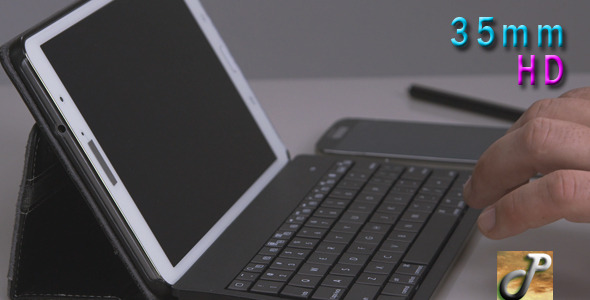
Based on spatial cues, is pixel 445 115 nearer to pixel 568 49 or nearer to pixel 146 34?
pixel 146 34

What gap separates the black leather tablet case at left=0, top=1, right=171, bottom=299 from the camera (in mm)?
697

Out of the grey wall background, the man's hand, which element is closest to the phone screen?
the man's hand

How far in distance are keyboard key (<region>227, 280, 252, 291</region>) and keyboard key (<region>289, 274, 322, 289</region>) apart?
3 cm

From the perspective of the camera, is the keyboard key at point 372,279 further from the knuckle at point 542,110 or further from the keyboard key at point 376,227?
the knuckle at point 542,110

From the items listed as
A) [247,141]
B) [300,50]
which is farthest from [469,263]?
[300,50]

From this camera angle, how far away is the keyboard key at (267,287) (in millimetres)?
671

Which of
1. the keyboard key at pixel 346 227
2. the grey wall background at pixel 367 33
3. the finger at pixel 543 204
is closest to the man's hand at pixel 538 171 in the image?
the finger at pixel 543 204

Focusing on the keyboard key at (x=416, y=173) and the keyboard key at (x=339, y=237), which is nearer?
the keyboard key at (x=339, y=237)

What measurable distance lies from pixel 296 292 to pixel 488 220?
0.17m

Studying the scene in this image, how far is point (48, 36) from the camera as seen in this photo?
0.70m

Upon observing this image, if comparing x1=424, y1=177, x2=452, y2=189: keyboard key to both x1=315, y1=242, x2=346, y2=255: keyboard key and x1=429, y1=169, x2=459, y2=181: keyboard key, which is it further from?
x1=315, y1=242, x2=346, y2=255: keyboard key

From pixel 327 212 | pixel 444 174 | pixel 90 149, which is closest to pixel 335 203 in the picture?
pixel 327 212

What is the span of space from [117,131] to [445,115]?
1.56 ft

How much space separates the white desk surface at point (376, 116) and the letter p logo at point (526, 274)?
1 cm
